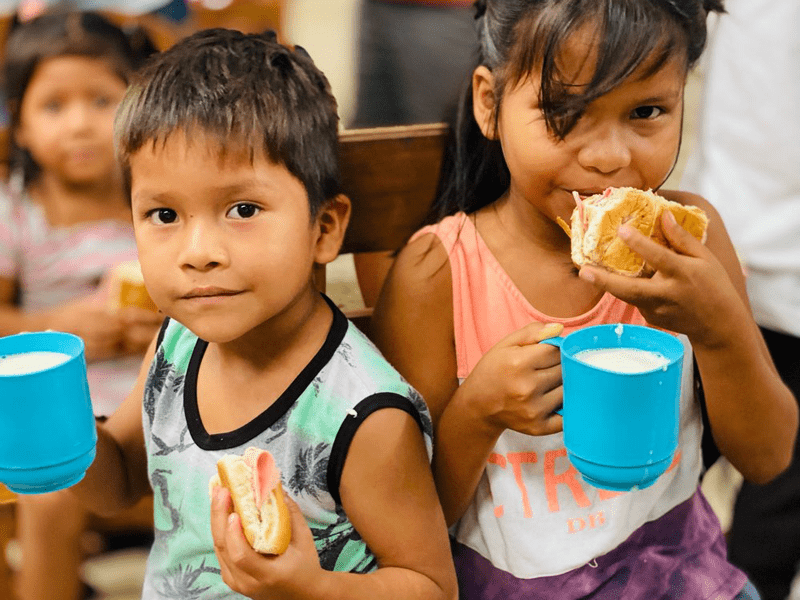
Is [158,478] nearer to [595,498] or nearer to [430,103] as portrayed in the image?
[595,498]

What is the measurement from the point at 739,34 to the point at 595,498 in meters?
1.00

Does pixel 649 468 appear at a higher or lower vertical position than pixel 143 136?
lower

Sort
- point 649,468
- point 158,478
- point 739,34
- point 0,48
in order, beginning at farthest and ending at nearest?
1. point 0,48
2. point 739,34
3. point 158,478
4. point 649,468

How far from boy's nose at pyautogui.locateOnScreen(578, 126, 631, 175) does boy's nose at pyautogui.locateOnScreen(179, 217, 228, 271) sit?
437 millimetres

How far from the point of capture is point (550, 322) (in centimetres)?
139

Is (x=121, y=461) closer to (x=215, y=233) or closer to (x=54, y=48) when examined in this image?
(x=215, y=233)

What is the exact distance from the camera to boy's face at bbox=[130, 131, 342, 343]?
3.93ft

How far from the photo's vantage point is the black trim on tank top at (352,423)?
4.07 ft

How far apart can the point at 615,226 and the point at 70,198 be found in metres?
1.52

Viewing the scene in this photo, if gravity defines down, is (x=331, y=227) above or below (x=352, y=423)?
above

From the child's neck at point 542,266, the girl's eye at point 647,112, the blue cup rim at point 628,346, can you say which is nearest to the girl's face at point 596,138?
the girl's eye at point 647,112

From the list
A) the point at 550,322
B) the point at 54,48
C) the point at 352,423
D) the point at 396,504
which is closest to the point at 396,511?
the point at 396,504

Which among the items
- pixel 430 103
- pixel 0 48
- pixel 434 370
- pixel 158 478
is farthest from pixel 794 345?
pixel 0 48

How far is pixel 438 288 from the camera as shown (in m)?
1.41
